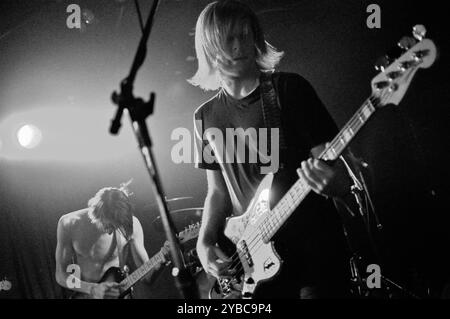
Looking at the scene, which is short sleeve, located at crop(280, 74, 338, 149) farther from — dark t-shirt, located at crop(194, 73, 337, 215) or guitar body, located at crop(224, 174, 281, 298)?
guitar body, located at crop(224, 174, 281, 298)

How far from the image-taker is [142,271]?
9.04ft

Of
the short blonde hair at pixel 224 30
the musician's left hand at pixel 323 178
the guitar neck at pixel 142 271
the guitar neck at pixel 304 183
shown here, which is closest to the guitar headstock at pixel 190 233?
the guitar neck at pixel 142 271

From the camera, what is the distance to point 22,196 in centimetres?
299

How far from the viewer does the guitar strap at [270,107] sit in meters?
1.90

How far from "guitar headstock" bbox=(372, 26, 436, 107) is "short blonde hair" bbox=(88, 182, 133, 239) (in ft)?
5.95

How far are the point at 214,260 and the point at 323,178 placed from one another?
2.13 feet

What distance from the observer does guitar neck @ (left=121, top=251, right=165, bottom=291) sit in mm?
2730

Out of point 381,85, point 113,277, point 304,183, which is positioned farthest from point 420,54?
point 113,277

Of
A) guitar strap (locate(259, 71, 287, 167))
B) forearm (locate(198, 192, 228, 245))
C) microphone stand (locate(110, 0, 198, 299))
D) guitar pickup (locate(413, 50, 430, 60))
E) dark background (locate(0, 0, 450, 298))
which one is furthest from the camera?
dark background (locate(0, 0, 450, 298))

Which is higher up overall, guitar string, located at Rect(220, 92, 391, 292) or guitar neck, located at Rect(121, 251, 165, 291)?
guitar string, located at Rect(220, 92, 391, 292)

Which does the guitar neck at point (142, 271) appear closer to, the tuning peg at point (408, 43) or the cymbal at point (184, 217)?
the cymbal at point (184, 217)

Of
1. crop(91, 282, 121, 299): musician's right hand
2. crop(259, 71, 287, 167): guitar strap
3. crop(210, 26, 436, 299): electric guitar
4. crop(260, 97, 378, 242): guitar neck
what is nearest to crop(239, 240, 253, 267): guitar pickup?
crop(210, 26, 436, 299): electric guitar
